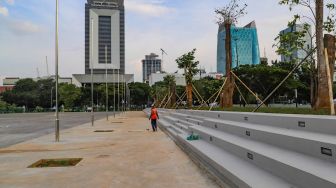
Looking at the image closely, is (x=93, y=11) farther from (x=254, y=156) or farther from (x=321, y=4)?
(x=254, y=156)

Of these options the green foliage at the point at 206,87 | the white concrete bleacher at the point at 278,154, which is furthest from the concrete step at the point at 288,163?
the green foliage at the point at 206,87

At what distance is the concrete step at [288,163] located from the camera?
4.88 metres

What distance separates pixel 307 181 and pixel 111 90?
105 m

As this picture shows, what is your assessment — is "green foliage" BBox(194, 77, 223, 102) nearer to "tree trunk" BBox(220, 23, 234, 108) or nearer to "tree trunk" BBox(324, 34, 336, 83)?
"tree trunk" BBox(220, 23, 234, 108)

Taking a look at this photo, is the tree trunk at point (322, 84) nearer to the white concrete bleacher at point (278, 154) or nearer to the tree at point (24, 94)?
the white concrete bleacher at point (278, 154)

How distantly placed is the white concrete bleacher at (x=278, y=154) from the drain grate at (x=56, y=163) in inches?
147

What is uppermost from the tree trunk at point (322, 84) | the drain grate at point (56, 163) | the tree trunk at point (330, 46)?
the tree trunk at point (330, 46)

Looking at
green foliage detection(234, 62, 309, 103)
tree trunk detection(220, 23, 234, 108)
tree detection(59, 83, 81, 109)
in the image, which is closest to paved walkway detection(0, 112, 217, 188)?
tree trunk detection(220, 23, 234, 108)

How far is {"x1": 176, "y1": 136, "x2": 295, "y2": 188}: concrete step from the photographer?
5.94m

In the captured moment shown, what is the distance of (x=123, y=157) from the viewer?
468 inches

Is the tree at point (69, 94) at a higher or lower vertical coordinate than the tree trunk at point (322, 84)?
higher

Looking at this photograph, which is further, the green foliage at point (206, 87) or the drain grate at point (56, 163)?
the green foliage at point (206, 87)

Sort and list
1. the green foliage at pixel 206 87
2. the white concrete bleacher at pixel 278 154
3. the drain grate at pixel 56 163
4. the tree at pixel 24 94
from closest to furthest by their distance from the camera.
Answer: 1. the white concrete bleacher at pixel 278 154
2. the drain grate at pixel 56 163
3. the green foliage at pixel 206 87
4. the tree at pixel 24 94

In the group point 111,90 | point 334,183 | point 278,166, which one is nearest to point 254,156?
point 278,166
